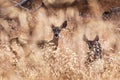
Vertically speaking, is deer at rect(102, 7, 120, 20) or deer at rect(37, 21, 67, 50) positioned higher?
deer at rect(102, 7, 120, 20)

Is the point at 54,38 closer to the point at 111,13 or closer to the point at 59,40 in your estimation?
the point at 59,40

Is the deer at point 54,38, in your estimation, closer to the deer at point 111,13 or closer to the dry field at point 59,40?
the dry field at point 59,40

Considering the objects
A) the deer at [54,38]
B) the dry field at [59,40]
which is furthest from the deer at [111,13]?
the deer at [54,38]

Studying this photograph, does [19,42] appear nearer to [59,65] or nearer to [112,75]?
[59,65]

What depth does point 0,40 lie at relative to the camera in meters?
2.46

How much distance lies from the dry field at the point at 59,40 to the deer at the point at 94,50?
0.07ft

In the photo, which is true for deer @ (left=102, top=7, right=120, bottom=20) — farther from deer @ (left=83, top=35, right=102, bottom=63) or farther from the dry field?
deer @ (left=83, top=35, right=102, bottom=63)

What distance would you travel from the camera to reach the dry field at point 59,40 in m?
2.42

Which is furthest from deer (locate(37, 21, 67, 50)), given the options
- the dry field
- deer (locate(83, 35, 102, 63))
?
deer (locate(83, 35, 102, 63))

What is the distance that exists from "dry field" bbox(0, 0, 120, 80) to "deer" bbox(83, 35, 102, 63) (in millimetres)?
20

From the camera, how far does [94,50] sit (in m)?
2.43

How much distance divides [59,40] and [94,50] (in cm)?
24

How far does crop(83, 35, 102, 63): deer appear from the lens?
2.43 m

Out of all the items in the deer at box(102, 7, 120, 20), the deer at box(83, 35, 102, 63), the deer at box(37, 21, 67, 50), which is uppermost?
the deer at box(102, 7, 120, 20)
